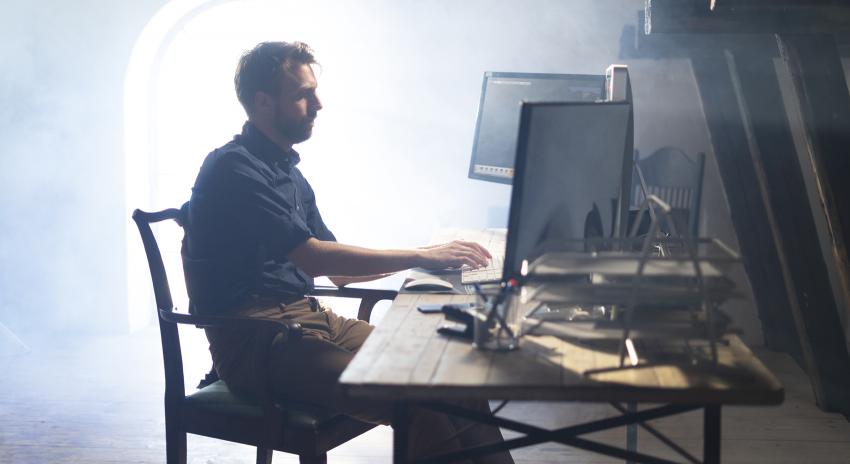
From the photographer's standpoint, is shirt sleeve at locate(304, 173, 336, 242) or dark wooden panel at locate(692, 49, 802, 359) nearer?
shirt sleeve at locate(304, 173, 336, 242)

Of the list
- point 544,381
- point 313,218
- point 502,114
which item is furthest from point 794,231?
point 544,381

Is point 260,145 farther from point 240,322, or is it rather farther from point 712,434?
point 712,434

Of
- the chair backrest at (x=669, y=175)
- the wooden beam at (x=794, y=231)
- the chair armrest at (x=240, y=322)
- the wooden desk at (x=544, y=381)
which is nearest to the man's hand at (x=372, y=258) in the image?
the chair armrest at (x=240, y=322)

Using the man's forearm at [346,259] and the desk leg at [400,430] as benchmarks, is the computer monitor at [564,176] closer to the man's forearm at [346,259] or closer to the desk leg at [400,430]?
the desk leg at [400,430]

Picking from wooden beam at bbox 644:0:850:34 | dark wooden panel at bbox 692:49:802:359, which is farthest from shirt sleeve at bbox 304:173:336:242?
dark wooden panel at bbox 692:49:802:359

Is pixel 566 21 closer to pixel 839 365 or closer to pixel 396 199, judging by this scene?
pixel 396 199

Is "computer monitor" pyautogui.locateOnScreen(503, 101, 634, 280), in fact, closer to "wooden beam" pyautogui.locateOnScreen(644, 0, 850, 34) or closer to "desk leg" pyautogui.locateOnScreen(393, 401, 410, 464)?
"desk leg" pyautogui.locateOnScreen(393, 401, 410, 464)

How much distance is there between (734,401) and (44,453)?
8.32 ft

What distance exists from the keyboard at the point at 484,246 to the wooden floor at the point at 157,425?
736mm

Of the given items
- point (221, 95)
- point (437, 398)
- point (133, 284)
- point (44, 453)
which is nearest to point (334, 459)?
point (44, 453)

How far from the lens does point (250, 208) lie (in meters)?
2.22

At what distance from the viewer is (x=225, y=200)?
223cm

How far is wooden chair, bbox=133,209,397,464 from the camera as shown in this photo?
1.94m

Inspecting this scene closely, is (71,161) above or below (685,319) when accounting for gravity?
above
